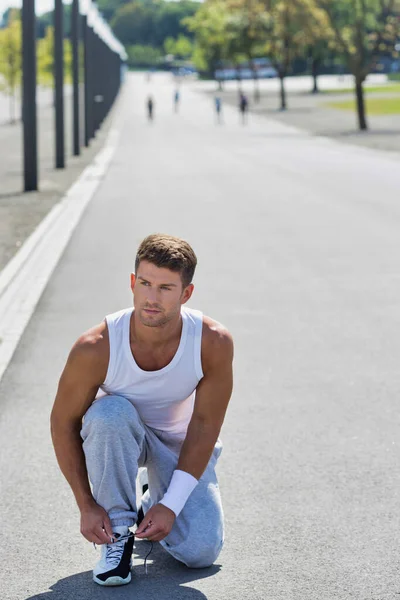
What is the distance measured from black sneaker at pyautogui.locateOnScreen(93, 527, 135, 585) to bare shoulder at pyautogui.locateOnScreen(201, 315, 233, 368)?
674 mm

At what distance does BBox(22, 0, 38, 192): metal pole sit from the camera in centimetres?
2400

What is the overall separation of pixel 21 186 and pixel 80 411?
2177cm

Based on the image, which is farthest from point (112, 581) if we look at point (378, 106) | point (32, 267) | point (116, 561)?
point (378, 106)

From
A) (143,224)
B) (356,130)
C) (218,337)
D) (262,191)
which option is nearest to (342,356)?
(218,337)

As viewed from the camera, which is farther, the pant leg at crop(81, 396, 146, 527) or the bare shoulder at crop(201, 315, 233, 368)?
the bare shoulder at crop(201, 315, 233, 368)

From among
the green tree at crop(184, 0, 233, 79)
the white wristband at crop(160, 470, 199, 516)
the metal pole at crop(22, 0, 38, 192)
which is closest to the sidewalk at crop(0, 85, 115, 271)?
the metal pole at crop(22, 0, 38, 192)

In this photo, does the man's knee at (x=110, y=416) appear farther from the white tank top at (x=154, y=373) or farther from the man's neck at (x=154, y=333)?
the man's neck at (x=154, y=333)

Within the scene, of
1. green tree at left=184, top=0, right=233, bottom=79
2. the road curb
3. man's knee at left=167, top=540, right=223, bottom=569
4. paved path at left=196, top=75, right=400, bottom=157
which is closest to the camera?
man's knee at left=167, top=540, right=223, bottom=569

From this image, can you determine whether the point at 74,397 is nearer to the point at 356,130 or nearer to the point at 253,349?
the point at 253,349

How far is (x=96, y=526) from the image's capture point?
4668mm

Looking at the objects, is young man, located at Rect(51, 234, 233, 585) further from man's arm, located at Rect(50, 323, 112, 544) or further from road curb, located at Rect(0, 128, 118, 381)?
→ road curb, located at Rect(0, 128, 118, 381)

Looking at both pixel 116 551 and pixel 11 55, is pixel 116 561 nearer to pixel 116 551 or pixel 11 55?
pixel 116 551

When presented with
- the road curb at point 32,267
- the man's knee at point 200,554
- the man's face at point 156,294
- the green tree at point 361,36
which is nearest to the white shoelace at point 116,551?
the man's knee at point 200,554

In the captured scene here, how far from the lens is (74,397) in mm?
4734
